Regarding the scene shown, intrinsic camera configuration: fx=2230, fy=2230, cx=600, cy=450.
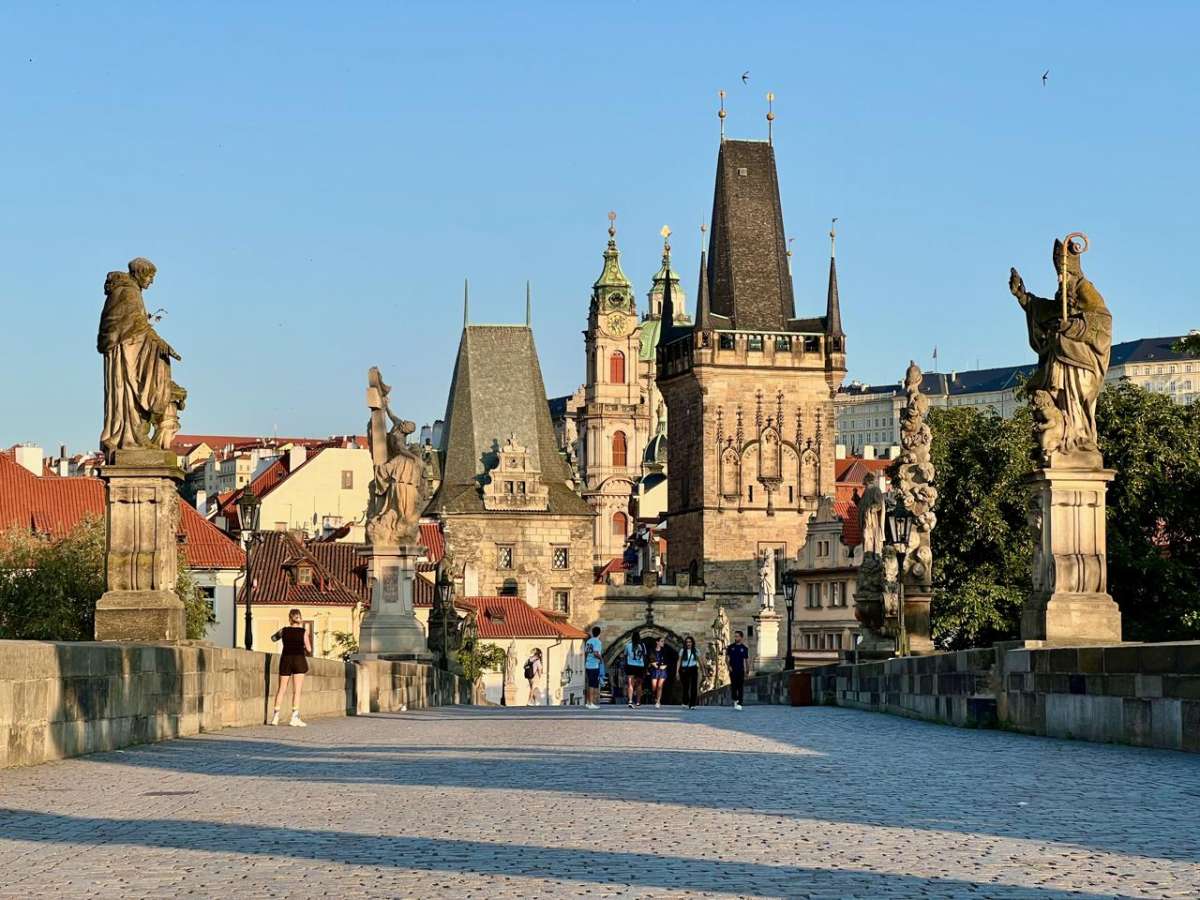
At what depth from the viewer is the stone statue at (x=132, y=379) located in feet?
59.8

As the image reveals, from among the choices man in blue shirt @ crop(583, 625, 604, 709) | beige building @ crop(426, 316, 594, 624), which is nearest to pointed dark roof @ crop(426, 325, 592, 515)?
beige building @ crop(426, 316, 594, 624)

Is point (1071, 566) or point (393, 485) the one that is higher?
point (393, 485)

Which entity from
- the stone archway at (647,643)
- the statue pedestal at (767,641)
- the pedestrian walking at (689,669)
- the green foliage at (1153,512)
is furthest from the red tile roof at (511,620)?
the pedestrian walking at (689,669)

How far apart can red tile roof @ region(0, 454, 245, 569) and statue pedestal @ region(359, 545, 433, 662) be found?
4037 cm

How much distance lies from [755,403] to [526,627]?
2381 cm

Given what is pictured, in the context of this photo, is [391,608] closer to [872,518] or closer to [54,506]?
[872,518]

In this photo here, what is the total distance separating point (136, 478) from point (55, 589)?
45279 millimetres

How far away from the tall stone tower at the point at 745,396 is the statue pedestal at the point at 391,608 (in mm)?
91278

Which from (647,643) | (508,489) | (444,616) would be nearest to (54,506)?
(444,616)

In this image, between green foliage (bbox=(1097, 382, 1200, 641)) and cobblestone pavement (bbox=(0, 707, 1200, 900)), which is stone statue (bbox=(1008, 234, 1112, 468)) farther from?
green foliage (bbox=(1097, 382, 1200, 641))

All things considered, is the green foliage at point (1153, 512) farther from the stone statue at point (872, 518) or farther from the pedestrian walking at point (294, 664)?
the pedestrian walking at point (294, 664)

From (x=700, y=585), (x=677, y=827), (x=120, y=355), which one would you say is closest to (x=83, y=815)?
(x=677, y=827)

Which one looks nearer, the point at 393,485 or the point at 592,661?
the point at 393,485

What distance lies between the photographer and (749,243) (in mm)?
Result: 134000
